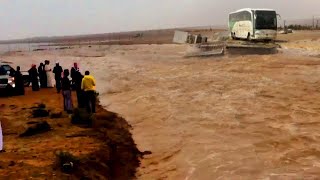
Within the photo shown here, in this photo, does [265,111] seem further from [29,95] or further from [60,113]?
[29,95]

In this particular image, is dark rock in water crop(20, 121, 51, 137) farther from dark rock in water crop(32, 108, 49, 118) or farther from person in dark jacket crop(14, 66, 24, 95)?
person in dark jacket crop(14, 66, 24, 95)

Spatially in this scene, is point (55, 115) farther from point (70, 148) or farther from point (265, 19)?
point (265, 19)

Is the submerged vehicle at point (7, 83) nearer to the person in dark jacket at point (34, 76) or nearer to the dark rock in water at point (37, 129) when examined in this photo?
the person in dark jacket at point (34, 76)

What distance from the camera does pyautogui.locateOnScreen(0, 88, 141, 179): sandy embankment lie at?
8.88 meters

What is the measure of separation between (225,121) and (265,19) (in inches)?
957

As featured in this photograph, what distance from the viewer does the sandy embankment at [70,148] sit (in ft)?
29.1

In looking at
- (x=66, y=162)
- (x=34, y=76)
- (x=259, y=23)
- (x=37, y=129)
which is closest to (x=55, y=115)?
(x=37, y=129)

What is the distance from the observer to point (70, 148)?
35.0 ft

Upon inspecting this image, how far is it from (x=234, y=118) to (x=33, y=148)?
22.1 feet

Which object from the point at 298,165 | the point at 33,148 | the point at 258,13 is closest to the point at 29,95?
the point at 33,148

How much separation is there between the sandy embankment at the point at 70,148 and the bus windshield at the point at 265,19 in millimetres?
23627

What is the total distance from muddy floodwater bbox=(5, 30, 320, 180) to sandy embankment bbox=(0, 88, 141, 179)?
0.50 m

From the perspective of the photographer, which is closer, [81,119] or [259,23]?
[81,119]

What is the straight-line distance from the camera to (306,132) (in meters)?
12.4
